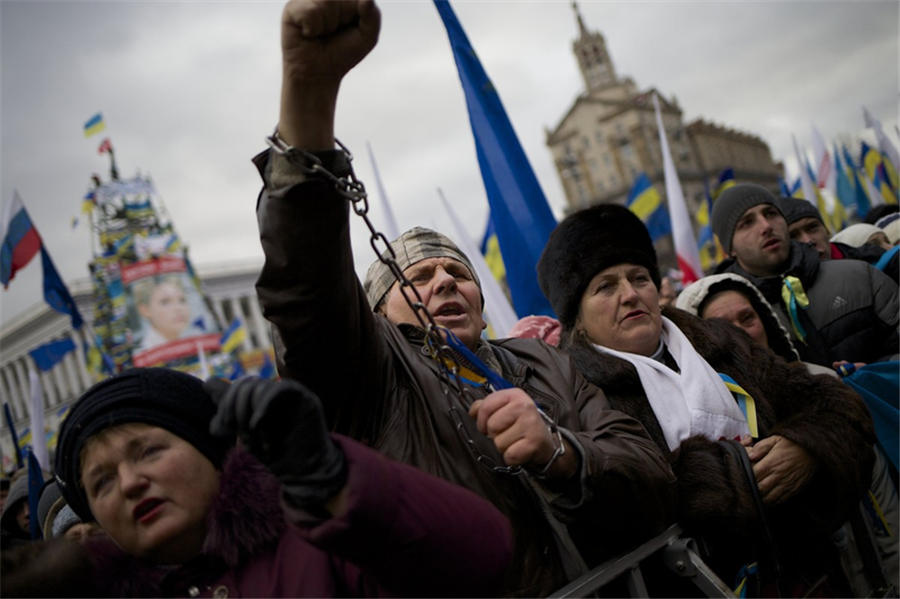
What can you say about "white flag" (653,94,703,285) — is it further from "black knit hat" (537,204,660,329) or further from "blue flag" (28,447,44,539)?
"blue flag" (28,447,44,539)

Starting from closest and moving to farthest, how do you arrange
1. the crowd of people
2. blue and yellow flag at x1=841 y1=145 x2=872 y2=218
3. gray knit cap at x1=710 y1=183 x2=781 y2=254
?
the crowd of people → gray knit cap at x1=710 y1=183 x2=781 y2=254 → blue and yellow flag at x1=841 y1=145 x2=872 y2=218

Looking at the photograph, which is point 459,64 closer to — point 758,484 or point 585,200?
point 758,484

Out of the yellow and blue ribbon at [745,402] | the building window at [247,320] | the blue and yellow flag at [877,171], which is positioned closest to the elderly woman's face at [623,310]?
the yellow and blue ribbon at [745,402]

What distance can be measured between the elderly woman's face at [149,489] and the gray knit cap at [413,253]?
0.94 m

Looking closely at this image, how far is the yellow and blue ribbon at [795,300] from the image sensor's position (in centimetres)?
337

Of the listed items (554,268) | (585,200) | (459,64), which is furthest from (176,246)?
(585,200)

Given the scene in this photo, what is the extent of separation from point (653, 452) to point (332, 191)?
1.01 metres

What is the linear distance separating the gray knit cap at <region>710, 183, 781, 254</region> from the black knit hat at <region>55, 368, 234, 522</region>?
3.37 m

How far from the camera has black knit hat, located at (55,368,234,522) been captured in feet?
4.16

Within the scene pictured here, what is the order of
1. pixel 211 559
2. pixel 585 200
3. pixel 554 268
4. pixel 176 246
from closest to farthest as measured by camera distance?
pixel 211 559 < pixel 554 268 < pixel 176 246 < pixel 585 200

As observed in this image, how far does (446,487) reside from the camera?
1.06m

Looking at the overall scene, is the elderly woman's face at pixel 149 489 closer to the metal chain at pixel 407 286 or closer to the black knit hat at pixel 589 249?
the metal chain at pixel 407 286

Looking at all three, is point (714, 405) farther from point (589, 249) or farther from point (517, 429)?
point (517, 429)

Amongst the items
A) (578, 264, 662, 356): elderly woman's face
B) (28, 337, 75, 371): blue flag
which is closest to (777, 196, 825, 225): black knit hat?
(578, 264, 662, 356): elderly woman's face
